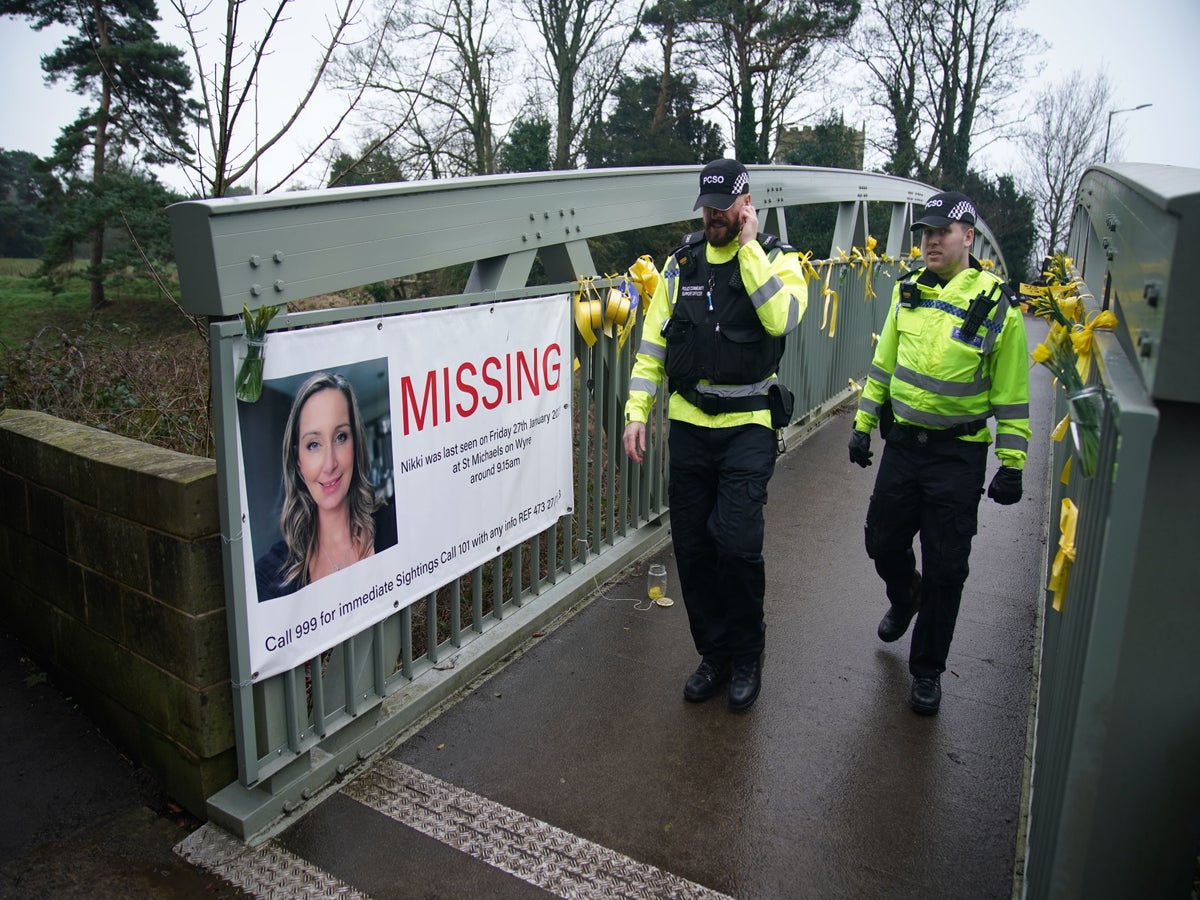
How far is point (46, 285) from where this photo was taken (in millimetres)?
18203

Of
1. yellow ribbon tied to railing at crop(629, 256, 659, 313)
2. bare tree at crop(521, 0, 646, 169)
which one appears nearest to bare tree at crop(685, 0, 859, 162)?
bare tree at crop(521, 0, 646, 169)

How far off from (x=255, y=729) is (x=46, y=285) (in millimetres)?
18366

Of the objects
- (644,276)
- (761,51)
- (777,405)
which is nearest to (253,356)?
(777,405)

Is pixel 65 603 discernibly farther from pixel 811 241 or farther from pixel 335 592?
pixel 811 241

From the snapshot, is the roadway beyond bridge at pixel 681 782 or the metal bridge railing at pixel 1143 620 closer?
the metal bridge railing at pixel 1143 620

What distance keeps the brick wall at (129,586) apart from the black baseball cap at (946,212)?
9.14 feet

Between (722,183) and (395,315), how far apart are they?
132 centimetres

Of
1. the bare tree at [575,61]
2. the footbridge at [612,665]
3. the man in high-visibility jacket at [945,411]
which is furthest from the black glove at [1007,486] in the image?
the bare tree at [575,61]

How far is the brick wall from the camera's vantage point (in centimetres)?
288

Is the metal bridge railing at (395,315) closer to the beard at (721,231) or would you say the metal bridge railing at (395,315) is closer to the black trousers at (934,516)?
the beard at (721,231)

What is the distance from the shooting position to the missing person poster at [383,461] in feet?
9.32

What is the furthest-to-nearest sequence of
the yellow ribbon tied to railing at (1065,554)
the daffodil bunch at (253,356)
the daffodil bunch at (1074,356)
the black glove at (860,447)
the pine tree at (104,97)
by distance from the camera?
1. the pine tree at (104,97)
2. the black glove at (860,447)
3. the daffodil bunch at (253,356)
4. the yellow ribbon tied to railing at (1065,554)
5. the daffodil bunch at (1074,356)

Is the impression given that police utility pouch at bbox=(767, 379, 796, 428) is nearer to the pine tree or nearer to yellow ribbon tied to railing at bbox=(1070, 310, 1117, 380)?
yellow ribbon tied to railing at bbox=(1070, 310, 1117, 380)

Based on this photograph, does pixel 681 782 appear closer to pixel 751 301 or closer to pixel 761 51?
pixel 751 301
